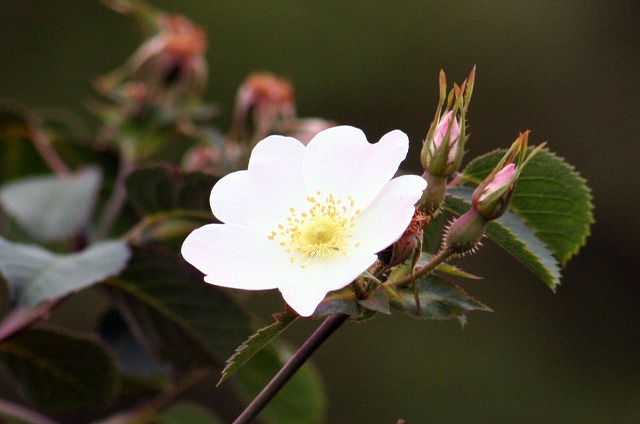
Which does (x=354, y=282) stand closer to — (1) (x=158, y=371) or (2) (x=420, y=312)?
(2) (x=420, y=312)

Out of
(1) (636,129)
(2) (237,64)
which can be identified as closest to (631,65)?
(1) (636,129)

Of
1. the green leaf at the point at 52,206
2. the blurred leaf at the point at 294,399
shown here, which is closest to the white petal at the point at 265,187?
the blurred leaf at the point at 294,399

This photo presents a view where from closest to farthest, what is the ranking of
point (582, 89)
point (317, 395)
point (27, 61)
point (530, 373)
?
point (317, 395) < point (27, 61) < point (530, 373) < point (582, 89)

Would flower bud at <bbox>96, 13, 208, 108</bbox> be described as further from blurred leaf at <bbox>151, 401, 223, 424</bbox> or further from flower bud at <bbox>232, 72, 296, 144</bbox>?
blurred leaf at <bbox>151, 401, 223, 424</bbox>

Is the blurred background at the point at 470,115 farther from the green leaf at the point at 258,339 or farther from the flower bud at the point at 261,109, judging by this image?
the green leaf at the point at 258,339

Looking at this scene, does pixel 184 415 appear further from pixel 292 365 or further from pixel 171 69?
pixel 292 365
